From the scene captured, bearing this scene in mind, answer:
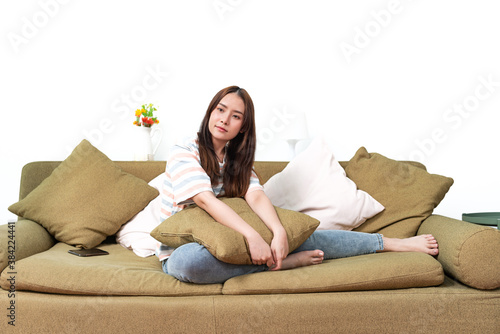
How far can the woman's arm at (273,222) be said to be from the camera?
1.56m

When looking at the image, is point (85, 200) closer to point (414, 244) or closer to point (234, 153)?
point (234, 153)

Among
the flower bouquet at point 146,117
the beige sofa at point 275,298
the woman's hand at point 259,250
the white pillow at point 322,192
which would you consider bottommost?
the beige sofa at point 275,298

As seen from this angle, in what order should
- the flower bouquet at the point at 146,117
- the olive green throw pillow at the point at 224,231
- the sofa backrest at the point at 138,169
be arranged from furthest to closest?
1. the flower bouquet at the point at 146,117
2. the sofa backrest at the point at 138,169
3. the olive green throw pillow at the point at 224,231

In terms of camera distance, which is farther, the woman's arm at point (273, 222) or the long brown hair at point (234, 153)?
the long brown hair at point (234, 153)

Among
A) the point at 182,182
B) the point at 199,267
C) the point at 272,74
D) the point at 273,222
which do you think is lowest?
the point at 199,267

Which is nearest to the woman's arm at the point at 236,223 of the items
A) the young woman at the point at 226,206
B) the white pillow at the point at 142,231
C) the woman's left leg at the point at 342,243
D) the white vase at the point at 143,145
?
the young woman at the point at 226,206

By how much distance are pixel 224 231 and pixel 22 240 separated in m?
0.90

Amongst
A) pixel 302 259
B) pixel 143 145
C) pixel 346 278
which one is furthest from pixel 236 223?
pixel 143 145

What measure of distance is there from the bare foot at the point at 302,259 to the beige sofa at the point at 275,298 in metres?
0.07

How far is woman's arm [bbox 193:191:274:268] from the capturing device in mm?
1497

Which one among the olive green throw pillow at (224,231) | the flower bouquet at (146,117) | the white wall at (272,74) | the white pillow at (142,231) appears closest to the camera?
the olive green throw pillow at (224,231)

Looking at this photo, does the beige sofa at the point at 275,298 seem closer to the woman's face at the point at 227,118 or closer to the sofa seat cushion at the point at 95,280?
the sofa seat cushion at the point at 95,280

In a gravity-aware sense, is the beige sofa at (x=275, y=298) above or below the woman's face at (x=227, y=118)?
below

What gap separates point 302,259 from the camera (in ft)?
5.47
